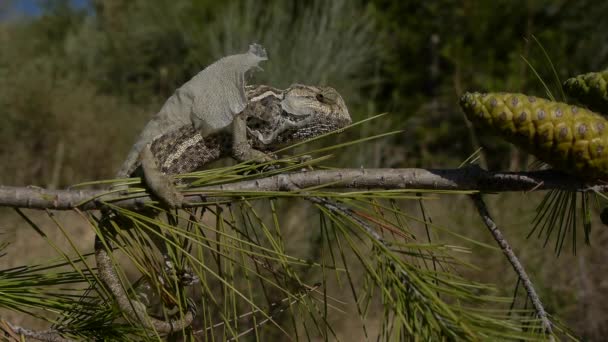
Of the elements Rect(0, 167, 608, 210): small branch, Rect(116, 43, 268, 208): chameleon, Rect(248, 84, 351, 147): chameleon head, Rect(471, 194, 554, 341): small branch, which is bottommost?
Result: Rect(471, 194, 554, 341): small branch

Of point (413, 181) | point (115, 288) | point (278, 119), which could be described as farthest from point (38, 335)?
point (278, 119)

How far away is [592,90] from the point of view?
100cm

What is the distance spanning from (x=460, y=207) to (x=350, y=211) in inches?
194

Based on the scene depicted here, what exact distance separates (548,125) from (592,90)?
20 centimetres

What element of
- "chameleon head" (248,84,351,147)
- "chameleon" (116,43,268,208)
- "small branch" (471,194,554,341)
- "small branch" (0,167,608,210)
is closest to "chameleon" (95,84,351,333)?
"chameleon head" (248,84,351,147)

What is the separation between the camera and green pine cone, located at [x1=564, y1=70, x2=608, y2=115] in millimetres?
994

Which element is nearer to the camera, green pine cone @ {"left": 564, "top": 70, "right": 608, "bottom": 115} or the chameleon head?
green pine cone @ {"left": 564, "top": 70, "right": 608, "bottom": 115}

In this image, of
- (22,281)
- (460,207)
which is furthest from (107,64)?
(22,281)

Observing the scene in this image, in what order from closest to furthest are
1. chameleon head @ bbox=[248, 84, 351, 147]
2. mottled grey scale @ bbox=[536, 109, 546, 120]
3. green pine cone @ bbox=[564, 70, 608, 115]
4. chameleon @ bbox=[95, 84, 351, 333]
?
mottled grey scale @ bbox=[536, 109, 546, 120] → green pine cone @ bbox=[564, 70, 608, 115] → chameleon @ bbox=[95, 84, 351, 333] → chameleon head @ bbox=[248, 84, 351, 147]

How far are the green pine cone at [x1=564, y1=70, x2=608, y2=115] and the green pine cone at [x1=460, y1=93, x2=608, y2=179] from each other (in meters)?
0.12

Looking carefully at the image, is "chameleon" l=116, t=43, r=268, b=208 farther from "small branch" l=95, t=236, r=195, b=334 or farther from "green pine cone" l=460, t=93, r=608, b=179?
"green pine cone" l=460, t=93, r=608, b=179

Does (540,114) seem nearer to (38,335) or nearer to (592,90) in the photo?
(592,90)

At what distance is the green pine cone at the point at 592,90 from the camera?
99cm

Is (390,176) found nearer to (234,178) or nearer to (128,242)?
(234,178)
